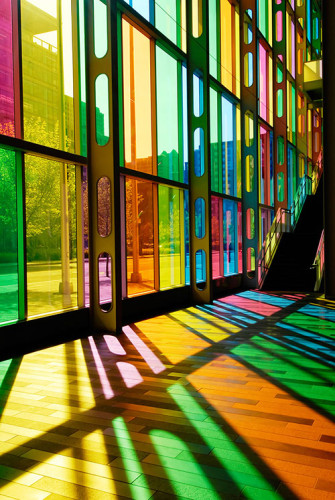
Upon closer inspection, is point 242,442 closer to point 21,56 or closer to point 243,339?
point 243,339

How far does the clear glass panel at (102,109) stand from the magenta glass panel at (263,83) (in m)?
9.68

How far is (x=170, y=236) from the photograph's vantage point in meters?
10.0

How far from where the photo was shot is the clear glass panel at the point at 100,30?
7280 millimetres

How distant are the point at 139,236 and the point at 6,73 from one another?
384 cm

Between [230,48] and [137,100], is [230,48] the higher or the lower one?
the higher one

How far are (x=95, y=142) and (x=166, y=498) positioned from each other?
558cm

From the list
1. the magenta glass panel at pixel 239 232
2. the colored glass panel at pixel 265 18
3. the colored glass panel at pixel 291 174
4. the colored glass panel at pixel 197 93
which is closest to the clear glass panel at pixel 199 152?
the colored glass panel at pixel 197 93

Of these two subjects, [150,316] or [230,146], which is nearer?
[150,316]

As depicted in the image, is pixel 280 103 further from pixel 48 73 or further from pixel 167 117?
pixel 48 73

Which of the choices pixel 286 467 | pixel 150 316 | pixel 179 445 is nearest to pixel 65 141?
pixel 150 316

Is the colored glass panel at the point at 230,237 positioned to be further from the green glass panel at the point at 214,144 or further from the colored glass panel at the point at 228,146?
the green glass panel at the point at 214,144

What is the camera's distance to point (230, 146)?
13930 millimetres

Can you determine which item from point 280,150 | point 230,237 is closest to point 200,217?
point 230,237

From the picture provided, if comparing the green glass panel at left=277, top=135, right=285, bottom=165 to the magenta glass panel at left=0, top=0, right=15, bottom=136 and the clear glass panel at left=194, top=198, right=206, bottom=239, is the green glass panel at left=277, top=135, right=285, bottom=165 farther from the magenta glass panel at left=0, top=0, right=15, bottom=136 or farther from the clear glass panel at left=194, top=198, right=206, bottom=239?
the magenta glass panel at left=0, top=0, right=15, bottom=136
